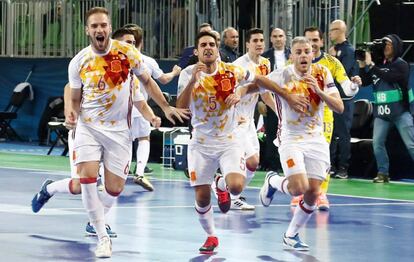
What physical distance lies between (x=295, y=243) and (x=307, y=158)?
1.06m

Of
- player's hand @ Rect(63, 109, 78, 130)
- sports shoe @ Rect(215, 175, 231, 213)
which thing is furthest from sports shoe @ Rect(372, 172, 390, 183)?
player's hand @ Rect(63, 109, 78, 130)

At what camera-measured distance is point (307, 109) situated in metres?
12.9

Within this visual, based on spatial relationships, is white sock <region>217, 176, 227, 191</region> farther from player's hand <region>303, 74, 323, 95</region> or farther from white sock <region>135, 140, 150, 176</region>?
white sock <region>135, 140, 150, 176</region>

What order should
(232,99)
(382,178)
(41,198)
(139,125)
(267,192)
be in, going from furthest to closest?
(382,178), (139,125), (267,192), (41,198), (232,99)

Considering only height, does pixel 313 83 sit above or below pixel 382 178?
above

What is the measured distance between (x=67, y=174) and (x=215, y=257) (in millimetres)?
10301

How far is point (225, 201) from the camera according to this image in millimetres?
14609

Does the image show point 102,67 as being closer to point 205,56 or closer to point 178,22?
point 205,56

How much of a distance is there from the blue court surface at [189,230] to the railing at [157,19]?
21.6ft

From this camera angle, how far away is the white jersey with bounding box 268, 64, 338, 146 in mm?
12836

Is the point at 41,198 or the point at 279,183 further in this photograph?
the point at 279,183

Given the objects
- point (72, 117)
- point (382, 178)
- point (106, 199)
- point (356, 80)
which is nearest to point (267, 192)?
point (356, 80)

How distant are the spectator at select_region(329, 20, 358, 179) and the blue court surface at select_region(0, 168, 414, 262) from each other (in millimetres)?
2591

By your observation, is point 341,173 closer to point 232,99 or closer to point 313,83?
point 313,83
